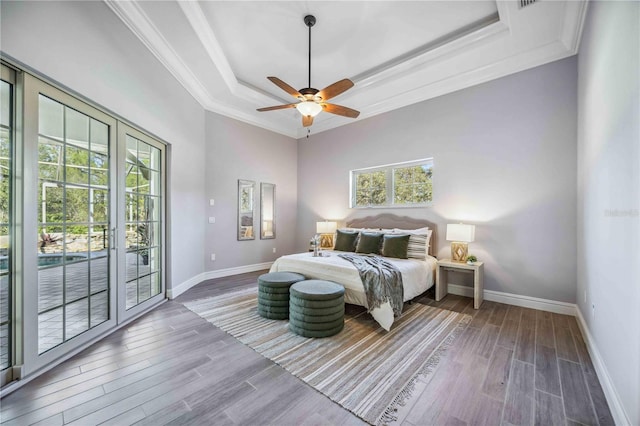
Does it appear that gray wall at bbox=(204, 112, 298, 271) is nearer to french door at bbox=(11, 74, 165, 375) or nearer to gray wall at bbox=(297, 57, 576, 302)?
french door at bbox=(11, 74, 165, 375)

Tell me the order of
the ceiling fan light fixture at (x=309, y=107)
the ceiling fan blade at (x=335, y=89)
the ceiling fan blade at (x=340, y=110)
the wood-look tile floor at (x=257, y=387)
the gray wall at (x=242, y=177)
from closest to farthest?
the wood-look tile floor at (x=257, y=387) < the ceiling fan blade at (x=335, y=89) < the ceiling fan light fixture at (x=309, y=107) < the ceiling fan blade at (x=340, y=110) < the gray wall at (x=242, y=177)

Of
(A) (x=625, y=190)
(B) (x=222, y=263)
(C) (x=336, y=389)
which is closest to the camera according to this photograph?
(A) (x=625, y=190)

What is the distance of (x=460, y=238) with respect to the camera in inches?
137

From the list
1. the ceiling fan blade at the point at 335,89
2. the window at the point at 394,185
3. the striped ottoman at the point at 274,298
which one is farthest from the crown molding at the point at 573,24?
the striped ottoman at the point at 274,298

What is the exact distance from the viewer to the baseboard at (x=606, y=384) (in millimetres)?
1436

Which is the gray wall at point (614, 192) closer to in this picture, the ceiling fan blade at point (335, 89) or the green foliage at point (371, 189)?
the ceiling fan blade at point (335, 89)

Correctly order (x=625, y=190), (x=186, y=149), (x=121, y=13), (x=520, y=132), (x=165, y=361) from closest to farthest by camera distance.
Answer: (x=625, y=190) → (x=165, y=361) → (x=121, y=13) → (x=520, y=132) → (x=186, y=149)

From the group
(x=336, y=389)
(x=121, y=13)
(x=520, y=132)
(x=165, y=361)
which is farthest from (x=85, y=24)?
(x=520, y=132)

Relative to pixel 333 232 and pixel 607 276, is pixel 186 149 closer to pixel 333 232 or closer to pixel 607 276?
pixel 333 232

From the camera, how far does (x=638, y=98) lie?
1.30m

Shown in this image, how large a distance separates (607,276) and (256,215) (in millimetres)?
5005

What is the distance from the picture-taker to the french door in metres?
1.82

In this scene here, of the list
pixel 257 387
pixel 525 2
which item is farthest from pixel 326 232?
pixel 525 2

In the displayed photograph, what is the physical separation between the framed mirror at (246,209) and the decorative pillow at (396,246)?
2.82 m
